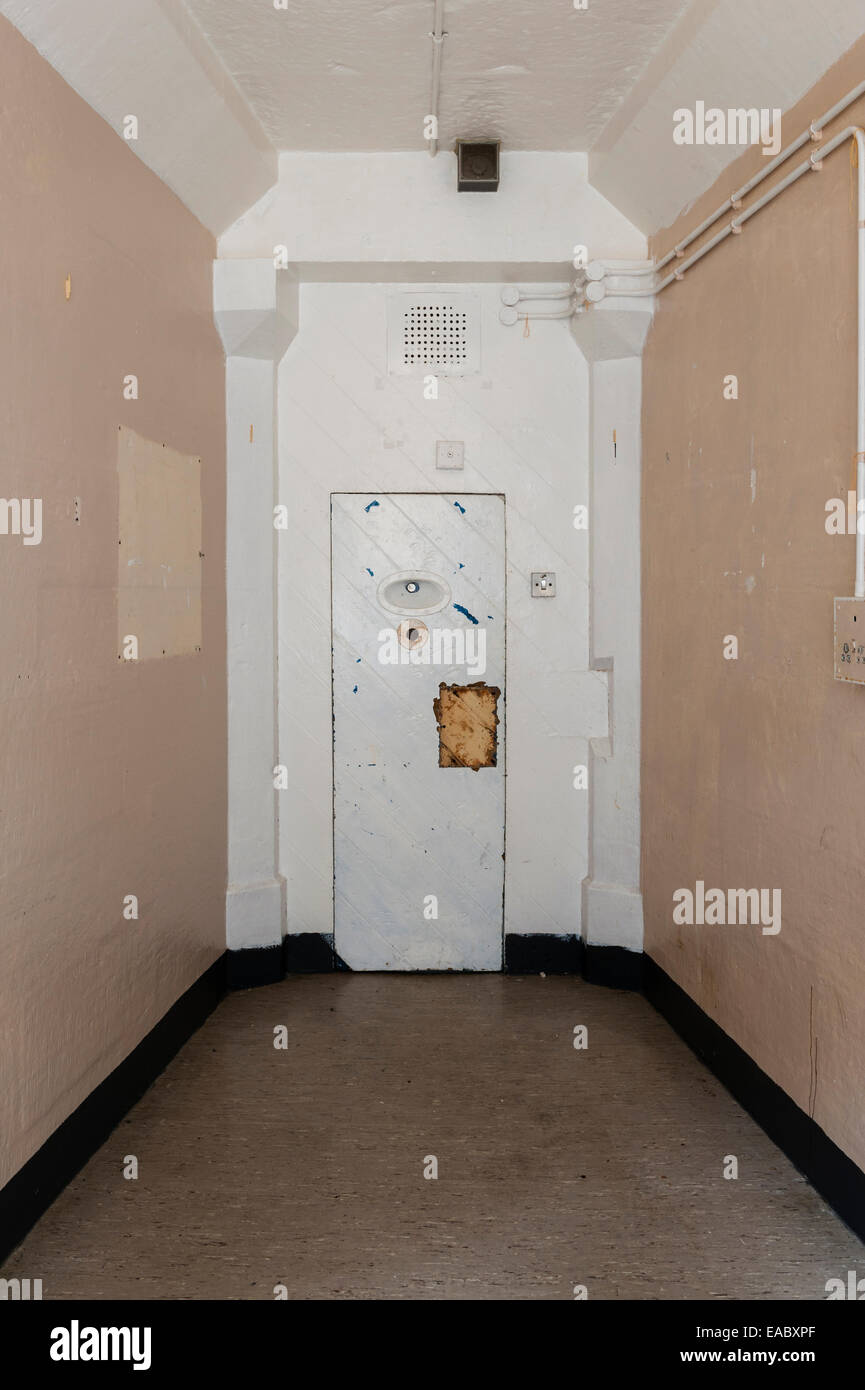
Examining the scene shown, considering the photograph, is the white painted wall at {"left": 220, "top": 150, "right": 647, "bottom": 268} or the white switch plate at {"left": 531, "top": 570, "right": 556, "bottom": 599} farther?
the white switch plate at {"left": 531, "top": 570, "right": 556, "bottom": 599}

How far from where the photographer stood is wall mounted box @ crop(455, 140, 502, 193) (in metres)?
3.48

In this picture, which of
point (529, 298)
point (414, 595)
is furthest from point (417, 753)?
point (529, 298)

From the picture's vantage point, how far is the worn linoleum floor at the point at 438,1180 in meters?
2.12

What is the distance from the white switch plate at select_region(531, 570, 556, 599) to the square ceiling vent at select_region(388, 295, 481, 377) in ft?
2.93

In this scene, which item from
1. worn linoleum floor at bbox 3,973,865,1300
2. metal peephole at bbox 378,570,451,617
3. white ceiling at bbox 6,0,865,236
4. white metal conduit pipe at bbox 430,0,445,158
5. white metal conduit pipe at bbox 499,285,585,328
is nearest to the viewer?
worn linoleum floor at bbox 3,973,865,1300

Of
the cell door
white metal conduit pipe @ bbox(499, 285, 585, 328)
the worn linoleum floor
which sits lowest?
the worn linoleum floor

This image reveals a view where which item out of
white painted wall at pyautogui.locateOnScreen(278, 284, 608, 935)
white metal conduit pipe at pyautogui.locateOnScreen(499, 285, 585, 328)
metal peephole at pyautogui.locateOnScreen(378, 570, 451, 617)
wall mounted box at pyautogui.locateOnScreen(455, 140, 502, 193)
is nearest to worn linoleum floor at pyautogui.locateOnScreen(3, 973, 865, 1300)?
white painted wall at pyautogui.locateOnScreen(278, 284, 608, 935)

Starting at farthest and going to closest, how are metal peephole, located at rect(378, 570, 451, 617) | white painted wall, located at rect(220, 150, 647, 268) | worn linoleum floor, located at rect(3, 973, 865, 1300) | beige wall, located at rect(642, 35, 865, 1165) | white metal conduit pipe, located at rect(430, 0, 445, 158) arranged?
metal peephole, located at rect(378, 570, 451, 617) < white painted wall, located at rect(220, 150, 647, 268) < white metal conduit pipe, located at rect(430, 0, 445, 158) < beige wall, located at rect(642, 35, 865, 1165) < worn linoleum floor, located at rect(3, 973, 865, 1300)

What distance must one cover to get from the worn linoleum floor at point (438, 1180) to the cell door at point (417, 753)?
61 cm

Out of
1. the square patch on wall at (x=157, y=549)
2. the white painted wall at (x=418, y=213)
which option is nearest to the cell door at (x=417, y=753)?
the square patch on wall at (x=157, y=549)

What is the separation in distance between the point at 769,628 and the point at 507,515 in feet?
4.99

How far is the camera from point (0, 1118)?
6.88 feet

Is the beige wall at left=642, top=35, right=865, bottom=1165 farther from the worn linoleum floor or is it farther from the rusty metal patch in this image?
the rusty metal patch

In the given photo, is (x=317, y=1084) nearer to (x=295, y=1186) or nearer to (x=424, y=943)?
(x=295, y=1186)
